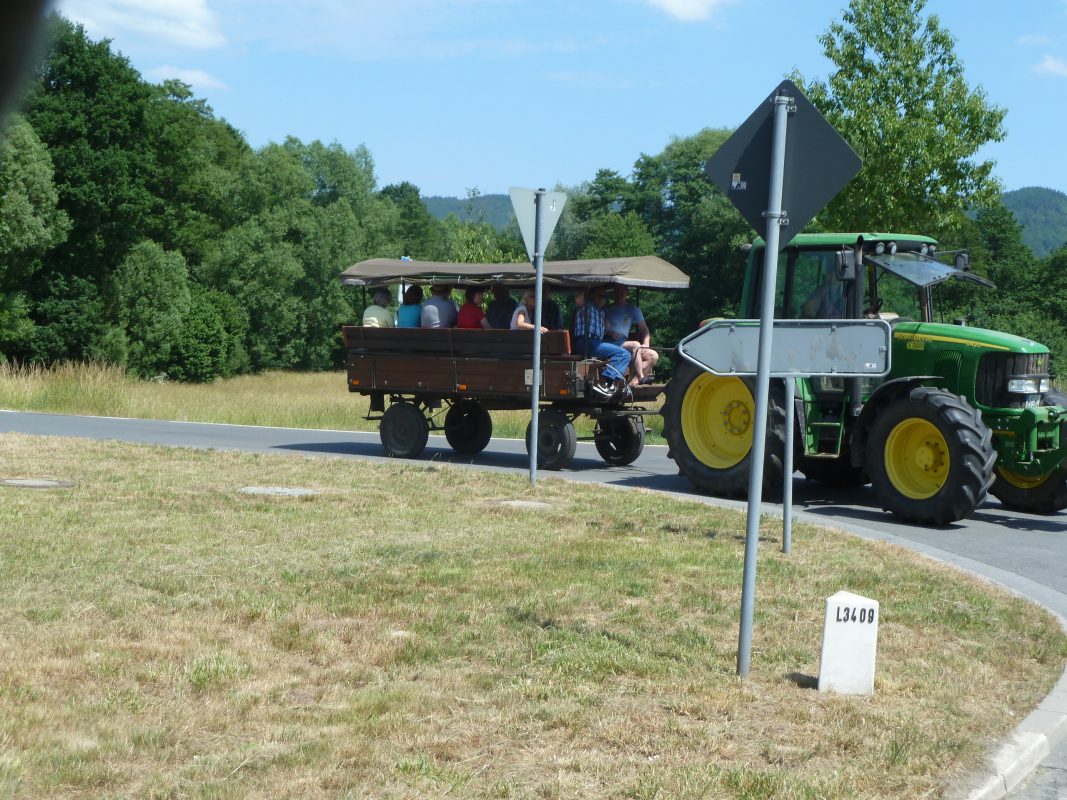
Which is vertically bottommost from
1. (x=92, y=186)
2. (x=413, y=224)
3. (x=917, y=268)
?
(x=917, y=268)

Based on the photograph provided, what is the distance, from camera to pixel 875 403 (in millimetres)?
12219

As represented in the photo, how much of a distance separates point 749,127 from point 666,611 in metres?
2.61

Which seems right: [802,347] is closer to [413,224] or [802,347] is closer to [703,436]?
[703,436]

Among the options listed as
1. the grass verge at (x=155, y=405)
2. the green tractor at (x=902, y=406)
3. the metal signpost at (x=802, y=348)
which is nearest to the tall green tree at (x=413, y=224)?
the grass verge at (x=155, y=405)

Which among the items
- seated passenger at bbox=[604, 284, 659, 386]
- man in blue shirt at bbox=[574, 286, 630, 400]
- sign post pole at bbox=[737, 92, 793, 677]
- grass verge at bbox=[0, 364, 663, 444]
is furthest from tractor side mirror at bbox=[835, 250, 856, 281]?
grass verge at bbox=[0, 364, 663, 444]

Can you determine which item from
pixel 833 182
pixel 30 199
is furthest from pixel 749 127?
pixel 30 199

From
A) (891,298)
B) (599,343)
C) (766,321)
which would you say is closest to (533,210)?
(599,343)

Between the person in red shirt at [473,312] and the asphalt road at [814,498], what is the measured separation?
173 centimetres

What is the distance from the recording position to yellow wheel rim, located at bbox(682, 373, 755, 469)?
13.3 m

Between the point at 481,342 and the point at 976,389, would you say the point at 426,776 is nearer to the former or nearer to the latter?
the point at 976,389

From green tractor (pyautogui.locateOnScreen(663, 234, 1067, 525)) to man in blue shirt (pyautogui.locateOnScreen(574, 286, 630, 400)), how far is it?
4.38ft

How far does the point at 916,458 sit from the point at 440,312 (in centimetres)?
660

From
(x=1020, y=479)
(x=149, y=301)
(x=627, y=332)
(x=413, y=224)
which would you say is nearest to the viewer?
(x=1020, y=479)

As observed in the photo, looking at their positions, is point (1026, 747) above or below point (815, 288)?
below
